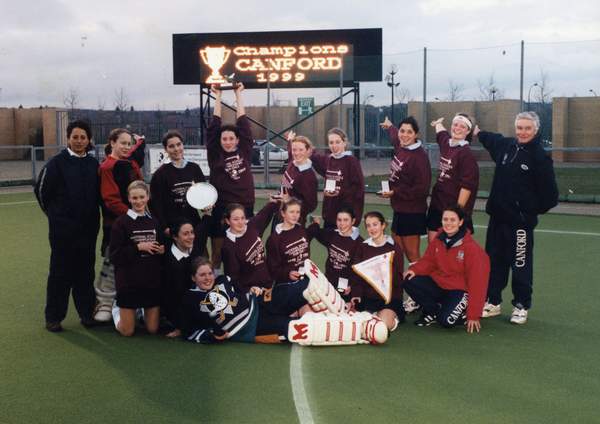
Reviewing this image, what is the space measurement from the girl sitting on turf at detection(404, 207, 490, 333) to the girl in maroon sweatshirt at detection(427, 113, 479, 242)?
0.36 m

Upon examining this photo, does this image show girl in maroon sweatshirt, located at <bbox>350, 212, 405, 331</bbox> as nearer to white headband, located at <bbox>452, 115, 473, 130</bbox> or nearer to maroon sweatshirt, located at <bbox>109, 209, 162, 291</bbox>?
white headband, located at <bbox>452, 115, 473, 130</bbox>

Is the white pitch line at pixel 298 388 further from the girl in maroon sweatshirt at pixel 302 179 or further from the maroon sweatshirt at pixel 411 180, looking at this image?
the maroon sweatshirt at pixel 411 180

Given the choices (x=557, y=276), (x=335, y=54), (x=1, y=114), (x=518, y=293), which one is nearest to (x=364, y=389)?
(x=518, y=293)

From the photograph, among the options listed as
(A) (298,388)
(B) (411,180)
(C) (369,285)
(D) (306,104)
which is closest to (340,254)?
(C) (369,285)

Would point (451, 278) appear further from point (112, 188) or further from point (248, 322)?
point (112, 188)

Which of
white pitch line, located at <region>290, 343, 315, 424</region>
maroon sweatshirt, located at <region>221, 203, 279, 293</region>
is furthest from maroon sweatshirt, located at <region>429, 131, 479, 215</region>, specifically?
white pitch line, located at <region>290, 343, 315, 424</region>

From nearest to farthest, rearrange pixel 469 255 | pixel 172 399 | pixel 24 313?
pixel 172 399 < pixel 469 255 < pixel 24 313

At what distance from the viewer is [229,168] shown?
796 centimetres

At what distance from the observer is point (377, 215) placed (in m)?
7.07

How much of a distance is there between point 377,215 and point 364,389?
2199mm

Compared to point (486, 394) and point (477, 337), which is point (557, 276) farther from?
point (486, 394)

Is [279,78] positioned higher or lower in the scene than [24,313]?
higher

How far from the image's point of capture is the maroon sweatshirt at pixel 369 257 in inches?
277

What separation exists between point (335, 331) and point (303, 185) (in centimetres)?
215
